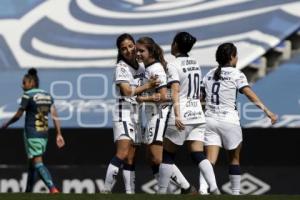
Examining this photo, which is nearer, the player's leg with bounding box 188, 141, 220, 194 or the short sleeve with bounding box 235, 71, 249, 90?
the player's leg with bounding box 188, 141, 220, 194

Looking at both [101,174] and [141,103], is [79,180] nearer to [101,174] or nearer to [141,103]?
[101,174]

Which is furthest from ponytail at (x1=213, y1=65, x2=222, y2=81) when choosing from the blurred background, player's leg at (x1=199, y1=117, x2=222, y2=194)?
the blurred background

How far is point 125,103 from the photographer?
11.3 meters

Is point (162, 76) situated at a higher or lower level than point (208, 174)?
higher

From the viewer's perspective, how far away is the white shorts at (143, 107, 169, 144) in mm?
11039

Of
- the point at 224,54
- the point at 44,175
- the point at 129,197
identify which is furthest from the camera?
the point at 44,175

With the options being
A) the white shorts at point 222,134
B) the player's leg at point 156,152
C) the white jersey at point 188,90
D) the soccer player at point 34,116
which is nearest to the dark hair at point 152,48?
the white jersey at point 188,90

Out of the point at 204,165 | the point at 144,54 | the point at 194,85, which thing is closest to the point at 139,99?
the point at 144,54

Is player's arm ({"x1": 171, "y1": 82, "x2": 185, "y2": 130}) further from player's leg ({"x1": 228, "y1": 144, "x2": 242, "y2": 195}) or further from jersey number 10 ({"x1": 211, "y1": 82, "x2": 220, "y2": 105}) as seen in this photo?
player's leg ({"x1": 228, "y1": 144, "x2": 242, "y2": 195})

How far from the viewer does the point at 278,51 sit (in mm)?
17203

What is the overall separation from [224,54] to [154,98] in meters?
0.86

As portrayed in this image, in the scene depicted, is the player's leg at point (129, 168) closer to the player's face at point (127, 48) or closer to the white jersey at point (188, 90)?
the white jersey at point (188, 90)

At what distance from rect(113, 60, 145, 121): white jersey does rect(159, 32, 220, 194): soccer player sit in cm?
39

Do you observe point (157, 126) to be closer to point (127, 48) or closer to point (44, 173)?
point (127, 48)
